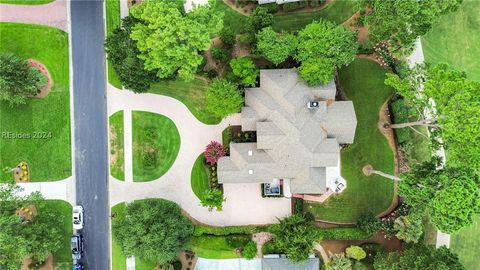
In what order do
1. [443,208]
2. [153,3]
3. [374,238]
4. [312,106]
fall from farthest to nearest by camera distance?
1. [374,238]
2. [312,106]
3. [153,3]
4. [443,208]

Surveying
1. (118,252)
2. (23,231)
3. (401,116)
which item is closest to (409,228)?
(401,116)

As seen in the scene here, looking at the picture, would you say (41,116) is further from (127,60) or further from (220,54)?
(220,54)

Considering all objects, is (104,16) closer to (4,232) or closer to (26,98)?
(26,98)

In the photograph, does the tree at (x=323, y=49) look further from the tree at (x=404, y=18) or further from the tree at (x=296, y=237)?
the tree at (x=296, y=237)

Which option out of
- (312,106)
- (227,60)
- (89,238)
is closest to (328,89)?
(312,106)

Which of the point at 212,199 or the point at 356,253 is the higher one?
the point at 212,199

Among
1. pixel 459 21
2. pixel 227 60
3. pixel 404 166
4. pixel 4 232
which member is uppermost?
pixel 459 21

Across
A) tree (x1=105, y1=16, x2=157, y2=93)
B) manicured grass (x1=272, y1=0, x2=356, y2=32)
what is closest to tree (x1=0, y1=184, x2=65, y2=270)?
tree (x1=105, y1=16, x2=157, y2=93)
